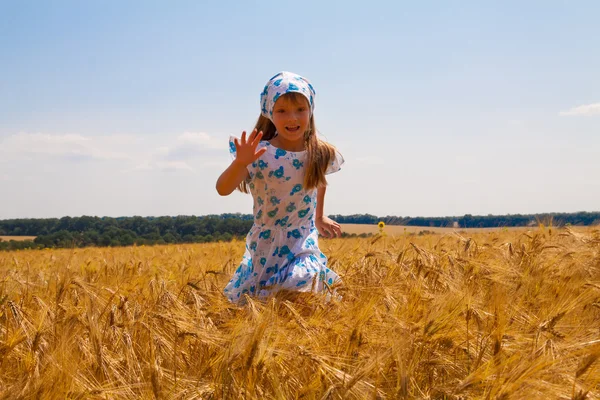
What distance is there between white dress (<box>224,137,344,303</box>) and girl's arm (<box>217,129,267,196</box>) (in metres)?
0.15

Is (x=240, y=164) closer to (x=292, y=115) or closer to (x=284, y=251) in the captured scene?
(x=292, y=115)

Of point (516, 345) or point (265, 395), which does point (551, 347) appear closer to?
point (516, 345)

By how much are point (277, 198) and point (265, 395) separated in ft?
5.58

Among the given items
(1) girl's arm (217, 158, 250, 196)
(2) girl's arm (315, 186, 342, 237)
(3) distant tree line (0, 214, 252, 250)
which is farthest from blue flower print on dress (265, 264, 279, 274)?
(3) distant tree line (0, 214, 252, 250)

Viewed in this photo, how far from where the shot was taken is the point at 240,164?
2646 mm

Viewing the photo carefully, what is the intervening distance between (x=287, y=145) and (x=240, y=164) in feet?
1.55

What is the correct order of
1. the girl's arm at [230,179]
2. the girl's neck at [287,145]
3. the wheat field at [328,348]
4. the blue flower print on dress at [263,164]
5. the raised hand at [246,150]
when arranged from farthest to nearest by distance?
the girl's neck at [287,145], the blue flower print on dress at [263,164], the girl's arm at [230,179], the raised hand at [246,150], the wheat field at [328,348]

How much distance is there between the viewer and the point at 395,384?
1441mm

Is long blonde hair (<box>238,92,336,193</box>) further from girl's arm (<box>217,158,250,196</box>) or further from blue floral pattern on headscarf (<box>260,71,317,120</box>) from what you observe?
girl's arm (<box>217,158,250,196</box>)

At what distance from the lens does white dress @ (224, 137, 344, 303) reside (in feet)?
9.57

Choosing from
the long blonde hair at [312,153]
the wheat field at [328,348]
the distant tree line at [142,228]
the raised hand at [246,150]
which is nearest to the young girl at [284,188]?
the long blonde hair at [312,153]

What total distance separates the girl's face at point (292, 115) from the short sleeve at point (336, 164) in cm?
33

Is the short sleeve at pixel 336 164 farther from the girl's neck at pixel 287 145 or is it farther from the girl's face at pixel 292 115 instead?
the girl's face at pixel 292 115

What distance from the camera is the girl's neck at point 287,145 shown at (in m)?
3.04
